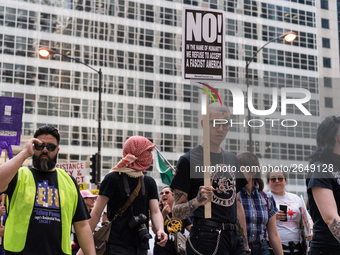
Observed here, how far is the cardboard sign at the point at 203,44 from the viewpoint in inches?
194

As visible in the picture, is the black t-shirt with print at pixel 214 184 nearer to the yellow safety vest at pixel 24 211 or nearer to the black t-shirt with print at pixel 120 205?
the black t-shirt with print at pixel 120 205

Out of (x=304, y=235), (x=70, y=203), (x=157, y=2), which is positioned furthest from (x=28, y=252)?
(x=157, y=2)

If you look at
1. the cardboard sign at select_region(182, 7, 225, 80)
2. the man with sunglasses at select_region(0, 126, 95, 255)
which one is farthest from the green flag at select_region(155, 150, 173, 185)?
the man with sunglasses at select_region(0, 126, 95, 255)

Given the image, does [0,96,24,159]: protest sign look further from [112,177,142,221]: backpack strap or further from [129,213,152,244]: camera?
[129,213,152,244]: camera

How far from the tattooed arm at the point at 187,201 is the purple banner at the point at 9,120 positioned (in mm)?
6709

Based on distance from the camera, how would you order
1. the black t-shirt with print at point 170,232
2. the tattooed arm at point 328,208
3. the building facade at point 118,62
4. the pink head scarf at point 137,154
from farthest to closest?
the building facade at point 118,62
the black t-shirt with print at point 170,232
the pink head scarf at point 137,154
the tattooed arm at point 328,208

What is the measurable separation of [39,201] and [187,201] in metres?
1.37

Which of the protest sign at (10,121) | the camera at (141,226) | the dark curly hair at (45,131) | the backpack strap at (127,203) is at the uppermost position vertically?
the protest sign at (10,121)

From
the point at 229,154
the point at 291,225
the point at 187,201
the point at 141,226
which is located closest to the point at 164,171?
the point at 291,225

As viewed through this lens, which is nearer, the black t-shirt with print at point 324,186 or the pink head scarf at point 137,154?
the black t-shirt with print at point 324,186

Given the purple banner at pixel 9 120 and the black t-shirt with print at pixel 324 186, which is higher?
the purple banner at pixel 9 120

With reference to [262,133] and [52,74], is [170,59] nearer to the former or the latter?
[52,74]

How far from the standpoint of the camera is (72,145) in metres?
55.0

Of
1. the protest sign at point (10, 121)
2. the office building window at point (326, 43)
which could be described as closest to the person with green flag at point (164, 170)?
the protest sign at point (10, 121)
